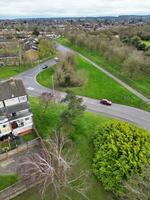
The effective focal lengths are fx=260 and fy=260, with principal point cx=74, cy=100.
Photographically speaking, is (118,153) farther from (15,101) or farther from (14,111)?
(15,101)

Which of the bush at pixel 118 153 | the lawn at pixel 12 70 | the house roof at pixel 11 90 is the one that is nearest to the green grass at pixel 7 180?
the bush at pixel 118 153

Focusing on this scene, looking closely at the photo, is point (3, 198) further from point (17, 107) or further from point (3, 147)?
point (17, 107)

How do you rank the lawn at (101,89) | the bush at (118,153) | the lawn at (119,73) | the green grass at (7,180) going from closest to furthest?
the green grass at (7,180)
the bush at (118,153)
the lawn at (101,89)
the lawn at (119,73)

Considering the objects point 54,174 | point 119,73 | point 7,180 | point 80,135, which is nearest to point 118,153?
point 80,135

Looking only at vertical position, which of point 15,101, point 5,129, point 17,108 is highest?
point 15,101

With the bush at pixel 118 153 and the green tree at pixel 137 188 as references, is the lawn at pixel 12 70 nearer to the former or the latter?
the bush at pixel 118 153

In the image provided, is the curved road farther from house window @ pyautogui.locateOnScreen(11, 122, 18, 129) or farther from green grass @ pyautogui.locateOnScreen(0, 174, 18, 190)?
green grass @ pyautogui.locateOnScreen(0, 174, 18, 190)
